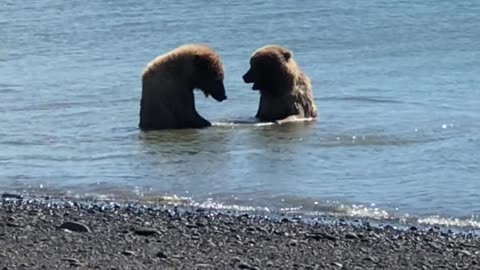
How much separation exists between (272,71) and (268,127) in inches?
26.8

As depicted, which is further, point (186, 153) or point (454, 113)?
Answer: point (454, 113)

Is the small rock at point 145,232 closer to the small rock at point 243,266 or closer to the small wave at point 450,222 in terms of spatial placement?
the small rock at point 243,266

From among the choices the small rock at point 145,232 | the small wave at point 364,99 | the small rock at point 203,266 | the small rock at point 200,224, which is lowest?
the small wave at point 364,99

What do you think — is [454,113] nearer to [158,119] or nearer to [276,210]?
[158,119]

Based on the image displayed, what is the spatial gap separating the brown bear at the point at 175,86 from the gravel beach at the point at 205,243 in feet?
12.6

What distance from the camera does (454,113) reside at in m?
13.8

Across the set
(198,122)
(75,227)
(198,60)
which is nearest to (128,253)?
(75,227)

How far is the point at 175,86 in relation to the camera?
43.5 feet

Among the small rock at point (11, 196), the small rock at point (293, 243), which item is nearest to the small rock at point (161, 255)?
the small rock at point (293, 243)

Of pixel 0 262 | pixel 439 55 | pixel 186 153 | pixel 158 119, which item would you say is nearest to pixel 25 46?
pixel 439 55

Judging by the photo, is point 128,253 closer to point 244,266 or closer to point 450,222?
point 244,266

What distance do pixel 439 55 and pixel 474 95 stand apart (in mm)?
3788

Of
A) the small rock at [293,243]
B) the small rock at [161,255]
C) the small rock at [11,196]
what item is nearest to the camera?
the small rock at [161,255]

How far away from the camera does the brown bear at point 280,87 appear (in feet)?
45.0
